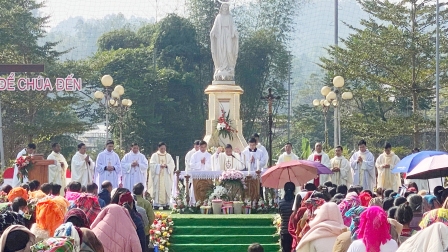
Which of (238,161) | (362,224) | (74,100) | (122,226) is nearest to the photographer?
(362,224)

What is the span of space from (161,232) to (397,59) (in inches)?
943

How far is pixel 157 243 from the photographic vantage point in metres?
16.6

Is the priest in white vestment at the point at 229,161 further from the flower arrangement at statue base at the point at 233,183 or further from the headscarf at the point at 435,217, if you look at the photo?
the headscarf at the point at 435,217

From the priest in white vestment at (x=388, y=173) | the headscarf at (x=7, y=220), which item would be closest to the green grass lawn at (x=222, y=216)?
the priest in white vestment at (x=388, y=173)

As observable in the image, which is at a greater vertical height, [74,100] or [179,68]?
[179,68]

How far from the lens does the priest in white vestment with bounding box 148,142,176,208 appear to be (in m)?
23.5

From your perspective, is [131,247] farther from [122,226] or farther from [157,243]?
[157,243]

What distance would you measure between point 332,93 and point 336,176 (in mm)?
5944

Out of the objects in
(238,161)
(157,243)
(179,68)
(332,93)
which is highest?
(179,68)

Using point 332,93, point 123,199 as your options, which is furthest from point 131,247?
point 332,93

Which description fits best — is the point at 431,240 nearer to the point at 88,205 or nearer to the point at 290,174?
the point at 88,205

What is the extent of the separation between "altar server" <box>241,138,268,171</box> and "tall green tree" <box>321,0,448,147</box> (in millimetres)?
16564

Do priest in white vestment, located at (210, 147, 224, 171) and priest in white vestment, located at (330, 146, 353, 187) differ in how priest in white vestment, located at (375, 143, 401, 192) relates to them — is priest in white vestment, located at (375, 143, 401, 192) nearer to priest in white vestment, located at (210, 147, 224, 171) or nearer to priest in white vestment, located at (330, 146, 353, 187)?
priest in white vestment, located at (330, 146, 353, 187)

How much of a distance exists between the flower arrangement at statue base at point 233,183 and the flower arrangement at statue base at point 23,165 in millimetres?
4129
